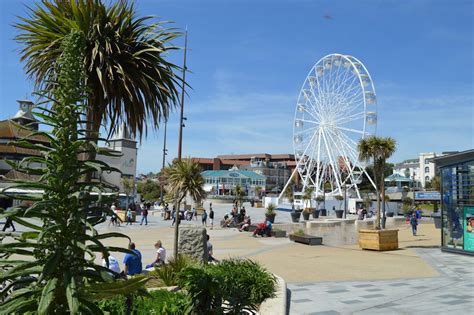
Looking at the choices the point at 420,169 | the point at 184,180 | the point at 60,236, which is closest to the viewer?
the point at 60,236

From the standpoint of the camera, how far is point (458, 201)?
19156 millimetres

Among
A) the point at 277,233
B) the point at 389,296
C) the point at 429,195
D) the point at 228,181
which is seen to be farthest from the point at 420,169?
the point at 389,296

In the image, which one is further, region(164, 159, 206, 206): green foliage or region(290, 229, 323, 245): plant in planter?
region(290, 229, 323, 245): plant in planter

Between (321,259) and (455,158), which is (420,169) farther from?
(321,259)

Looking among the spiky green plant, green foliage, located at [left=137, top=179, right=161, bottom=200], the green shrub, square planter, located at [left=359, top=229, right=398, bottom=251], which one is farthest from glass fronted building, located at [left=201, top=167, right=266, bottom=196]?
the spiky green plant

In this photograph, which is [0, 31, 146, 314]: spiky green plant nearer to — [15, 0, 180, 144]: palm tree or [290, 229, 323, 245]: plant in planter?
[15, 0, 180, 144]: palm tree

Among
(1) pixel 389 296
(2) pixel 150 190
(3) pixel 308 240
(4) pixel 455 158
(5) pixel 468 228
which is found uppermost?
(4) pixel 455 158

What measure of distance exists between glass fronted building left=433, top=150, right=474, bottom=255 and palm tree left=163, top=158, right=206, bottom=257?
12025mm

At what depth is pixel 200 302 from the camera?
587cm

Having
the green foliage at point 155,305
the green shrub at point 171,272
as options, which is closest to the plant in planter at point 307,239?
the green shrub at point 171,272

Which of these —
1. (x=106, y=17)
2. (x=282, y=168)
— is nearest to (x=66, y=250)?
(x=106, y=17)

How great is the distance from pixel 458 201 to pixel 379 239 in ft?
12.4

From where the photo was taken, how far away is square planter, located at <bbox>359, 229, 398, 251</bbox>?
20.3m

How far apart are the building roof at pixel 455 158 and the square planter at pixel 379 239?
3.92 metres
